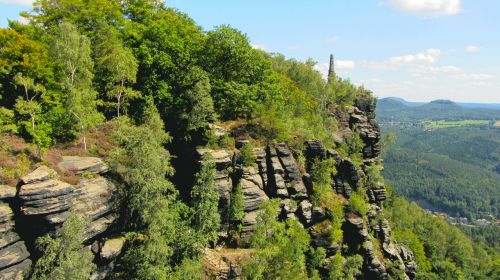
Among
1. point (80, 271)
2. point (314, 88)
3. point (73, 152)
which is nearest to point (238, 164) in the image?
point (73, 152)

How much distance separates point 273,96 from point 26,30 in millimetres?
33284

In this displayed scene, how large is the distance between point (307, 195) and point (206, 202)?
713 inches

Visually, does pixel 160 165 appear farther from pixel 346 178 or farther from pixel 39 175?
pixel 346 178

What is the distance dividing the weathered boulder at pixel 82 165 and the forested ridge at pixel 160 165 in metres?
0.18

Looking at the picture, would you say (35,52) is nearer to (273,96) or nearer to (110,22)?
(110,22)

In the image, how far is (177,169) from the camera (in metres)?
46.3

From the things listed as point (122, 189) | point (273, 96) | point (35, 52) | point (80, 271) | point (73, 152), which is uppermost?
point (35, 52)

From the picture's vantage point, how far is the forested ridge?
107 feet

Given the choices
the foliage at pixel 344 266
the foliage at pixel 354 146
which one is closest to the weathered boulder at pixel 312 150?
the foliage at pixel 344 266

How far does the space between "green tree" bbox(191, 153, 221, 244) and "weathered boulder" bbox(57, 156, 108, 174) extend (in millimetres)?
9852

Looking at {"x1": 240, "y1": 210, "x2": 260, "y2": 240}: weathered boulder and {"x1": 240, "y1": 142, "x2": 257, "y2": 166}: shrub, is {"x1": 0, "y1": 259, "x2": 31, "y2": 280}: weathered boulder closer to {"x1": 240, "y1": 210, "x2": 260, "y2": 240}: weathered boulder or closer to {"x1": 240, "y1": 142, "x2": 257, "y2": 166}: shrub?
{"x1": 240, "y1": 210, "x2": 260, "y2": 240}: weathered boulder

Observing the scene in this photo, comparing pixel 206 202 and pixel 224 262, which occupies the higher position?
pixel 206 202

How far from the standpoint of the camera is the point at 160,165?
35594 millimetres

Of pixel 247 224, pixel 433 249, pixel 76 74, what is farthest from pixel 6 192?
pixel 433 249
